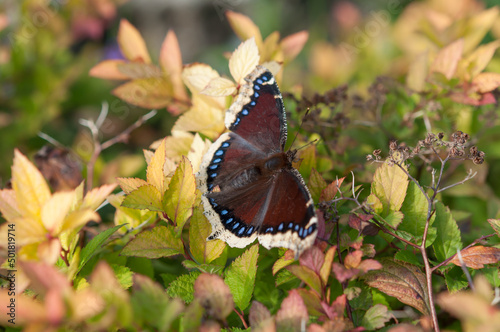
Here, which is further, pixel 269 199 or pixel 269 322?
pixel 269 199

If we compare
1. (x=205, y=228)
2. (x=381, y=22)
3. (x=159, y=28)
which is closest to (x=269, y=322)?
(x=205, y=228)

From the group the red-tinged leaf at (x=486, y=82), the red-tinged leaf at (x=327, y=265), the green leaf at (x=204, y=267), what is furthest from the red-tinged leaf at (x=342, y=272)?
the red-tinged leaf at (x=486, y=82)

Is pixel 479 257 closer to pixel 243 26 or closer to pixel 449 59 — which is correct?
pixel 449 59

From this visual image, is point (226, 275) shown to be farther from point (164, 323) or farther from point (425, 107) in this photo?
point (425, 107)

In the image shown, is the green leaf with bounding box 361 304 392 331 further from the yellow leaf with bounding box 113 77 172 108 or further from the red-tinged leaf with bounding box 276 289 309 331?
the yellow leaf with bounding box 113 77 172 108

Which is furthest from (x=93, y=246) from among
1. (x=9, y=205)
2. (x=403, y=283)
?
(x=403, y=283)

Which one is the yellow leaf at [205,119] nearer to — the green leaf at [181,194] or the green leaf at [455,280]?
the green leaf at [181,194]
